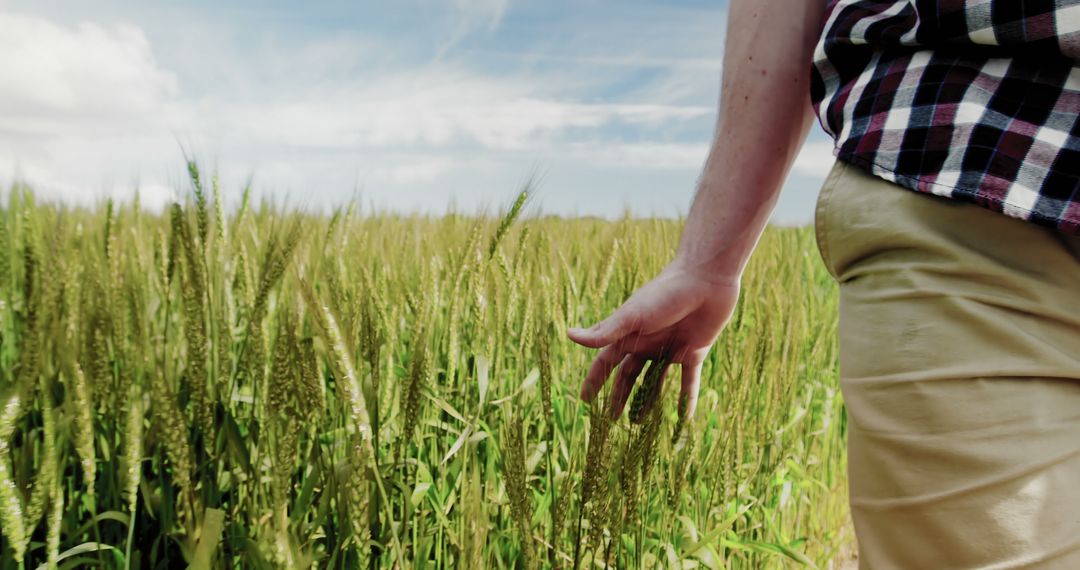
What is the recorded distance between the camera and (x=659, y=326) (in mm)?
822

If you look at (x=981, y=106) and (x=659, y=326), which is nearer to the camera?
(x=981, y=106)

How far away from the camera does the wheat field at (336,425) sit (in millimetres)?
750

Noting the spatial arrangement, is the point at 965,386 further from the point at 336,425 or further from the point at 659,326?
the point at 336,425

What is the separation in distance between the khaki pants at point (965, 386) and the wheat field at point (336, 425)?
25 centimetres

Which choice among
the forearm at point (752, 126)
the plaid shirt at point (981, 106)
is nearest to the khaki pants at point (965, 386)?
the plaid shirt at point (981, 106)

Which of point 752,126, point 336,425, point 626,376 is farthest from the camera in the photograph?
point 336,425

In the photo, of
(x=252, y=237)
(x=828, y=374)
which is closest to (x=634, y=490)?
(x=252, y=237)

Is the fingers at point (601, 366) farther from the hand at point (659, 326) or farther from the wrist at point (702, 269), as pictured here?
the wrist at point (702, 269)

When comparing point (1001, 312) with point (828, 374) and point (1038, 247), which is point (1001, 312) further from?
point (828, 374)

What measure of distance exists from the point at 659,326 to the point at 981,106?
37cm

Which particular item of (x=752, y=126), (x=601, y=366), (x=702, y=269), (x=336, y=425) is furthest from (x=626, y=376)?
(x=336, y=425)

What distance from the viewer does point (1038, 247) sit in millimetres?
543

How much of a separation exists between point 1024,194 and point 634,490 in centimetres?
45

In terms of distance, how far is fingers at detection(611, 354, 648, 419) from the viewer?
2.82 ft
